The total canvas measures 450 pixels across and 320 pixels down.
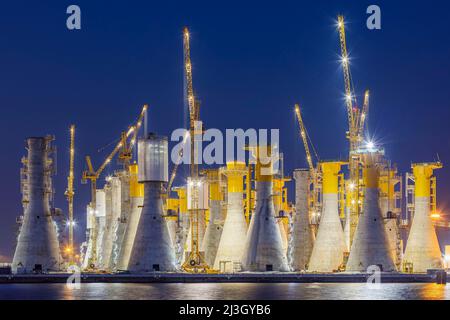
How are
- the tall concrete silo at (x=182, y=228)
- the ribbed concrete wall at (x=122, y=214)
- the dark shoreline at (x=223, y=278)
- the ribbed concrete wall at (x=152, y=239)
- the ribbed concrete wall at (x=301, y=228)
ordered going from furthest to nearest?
1. the tall concrete silo at (x=182, y=228)
2. the ribbed concrete wall at (x=122, y=214)
3. the ribbed concrete wall at (x=301, y=228)
4. the dark shoreline at (x=223, y=278)
5. the ribbed concrete wall at (x=152, y=239)

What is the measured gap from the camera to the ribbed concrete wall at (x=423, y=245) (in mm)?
142375

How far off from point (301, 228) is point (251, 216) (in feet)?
31.4

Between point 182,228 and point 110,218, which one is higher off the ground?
point 110,218

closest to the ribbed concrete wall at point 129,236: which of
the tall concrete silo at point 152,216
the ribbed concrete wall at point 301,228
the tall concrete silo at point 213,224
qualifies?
the tall concrete silo at point 152,216

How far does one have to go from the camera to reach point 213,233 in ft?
535

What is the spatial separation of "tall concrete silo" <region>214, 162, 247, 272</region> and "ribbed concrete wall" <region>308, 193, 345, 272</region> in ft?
33.4

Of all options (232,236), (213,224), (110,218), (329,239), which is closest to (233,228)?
(232,236)

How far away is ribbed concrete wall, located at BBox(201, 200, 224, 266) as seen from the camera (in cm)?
16225

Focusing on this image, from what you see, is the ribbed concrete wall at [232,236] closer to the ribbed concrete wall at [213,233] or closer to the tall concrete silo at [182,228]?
the ribbed concrete wall at [213,233]

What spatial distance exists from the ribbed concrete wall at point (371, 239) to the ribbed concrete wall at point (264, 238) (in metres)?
11.0

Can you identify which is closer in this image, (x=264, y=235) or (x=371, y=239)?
(x=371, y=239)

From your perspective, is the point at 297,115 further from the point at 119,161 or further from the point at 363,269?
the point at 363,269

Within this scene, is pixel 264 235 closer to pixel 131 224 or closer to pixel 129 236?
pixel 129 236

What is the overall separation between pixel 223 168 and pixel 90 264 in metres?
34.9
